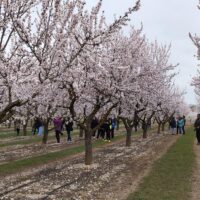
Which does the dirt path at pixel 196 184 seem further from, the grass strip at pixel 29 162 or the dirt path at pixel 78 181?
the grass strip at pixel 29 162

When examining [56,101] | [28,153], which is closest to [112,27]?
[56,101]

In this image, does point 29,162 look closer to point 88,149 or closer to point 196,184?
point 88,149

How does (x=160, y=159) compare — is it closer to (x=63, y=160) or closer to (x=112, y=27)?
(x=63, y=160)

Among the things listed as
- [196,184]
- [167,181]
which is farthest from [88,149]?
[196,184]

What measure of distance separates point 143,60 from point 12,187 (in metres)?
15.0

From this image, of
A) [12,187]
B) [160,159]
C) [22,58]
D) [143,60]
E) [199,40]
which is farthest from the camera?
[143,60]

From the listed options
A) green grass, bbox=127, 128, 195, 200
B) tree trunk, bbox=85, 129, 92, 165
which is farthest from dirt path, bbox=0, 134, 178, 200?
green grass, bbox=127, 128, 195, 200

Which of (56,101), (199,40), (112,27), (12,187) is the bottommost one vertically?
(12,187)

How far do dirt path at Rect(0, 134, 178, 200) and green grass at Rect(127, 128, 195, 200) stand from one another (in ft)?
1.38

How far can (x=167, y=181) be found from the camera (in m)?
14.4

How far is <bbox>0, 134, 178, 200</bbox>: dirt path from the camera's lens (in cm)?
1233

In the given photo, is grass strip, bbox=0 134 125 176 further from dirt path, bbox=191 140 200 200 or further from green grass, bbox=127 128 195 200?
dirt path, bbox=191 140 200 200

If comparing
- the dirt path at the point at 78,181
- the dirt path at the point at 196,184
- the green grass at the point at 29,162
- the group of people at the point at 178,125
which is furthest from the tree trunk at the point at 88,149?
the group of people at the point at 178,125

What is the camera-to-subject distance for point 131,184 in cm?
1385
